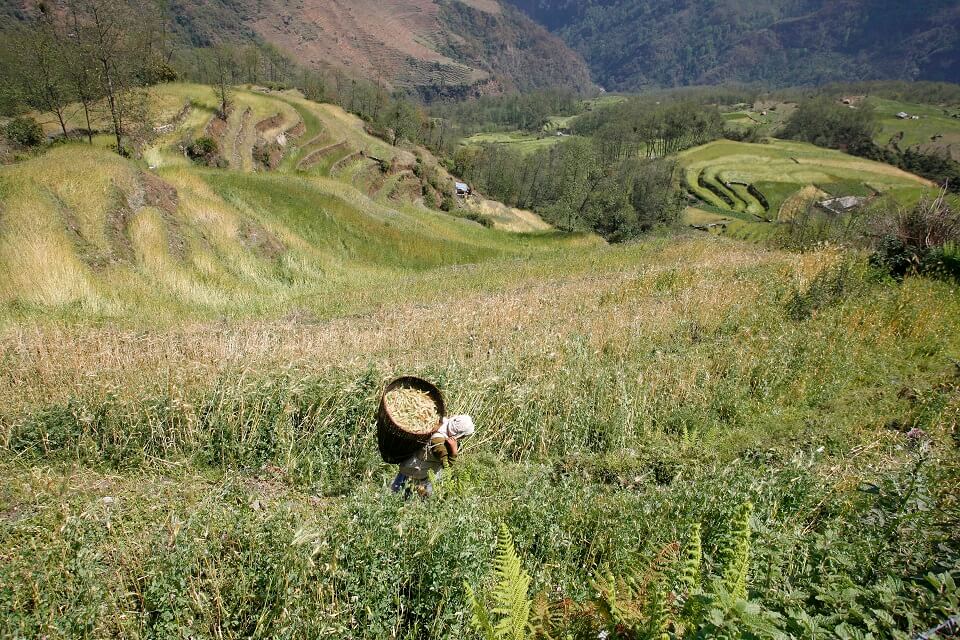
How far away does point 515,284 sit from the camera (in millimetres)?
16422

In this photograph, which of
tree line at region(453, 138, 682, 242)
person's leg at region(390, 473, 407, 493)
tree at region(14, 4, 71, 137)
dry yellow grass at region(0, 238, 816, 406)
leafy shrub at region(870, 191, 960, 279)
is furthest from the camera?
tree line at region(453, 138, 682, 242)

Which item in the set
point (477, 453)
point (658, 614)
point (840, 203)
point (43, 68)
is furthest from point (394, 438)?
point (840, 203)

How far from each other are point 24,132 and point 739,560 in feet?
144

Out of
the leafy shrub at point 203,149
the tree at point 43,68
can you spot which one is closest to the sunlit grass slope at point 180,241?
the tree at point 43,68

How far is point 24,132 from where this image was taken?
Answer: 31.7 meters

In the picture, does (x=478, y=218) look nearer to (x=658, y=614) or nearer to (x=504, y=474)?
(x=504, y=474)

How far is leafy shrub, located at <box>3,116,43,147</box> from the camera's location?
101 ft

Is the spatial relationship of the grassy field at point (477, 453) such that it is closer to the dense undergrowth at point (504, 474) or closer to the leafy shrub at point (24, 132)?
the dense undergrowth at point (504, 474)

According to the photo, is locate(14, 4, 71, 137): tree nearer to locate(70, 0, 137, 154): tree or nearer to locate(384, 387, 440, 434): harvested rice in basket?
locate(70, 0, 137, 154): tree

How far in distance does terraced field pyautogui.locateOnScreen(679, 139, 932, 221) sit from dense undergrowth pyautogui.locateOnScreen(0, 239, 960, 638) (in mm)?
96577

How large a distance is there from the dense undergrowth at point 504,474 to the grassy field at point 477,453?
0.10 feet

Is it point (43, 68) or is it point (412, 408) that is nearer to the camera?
point (412, 408)

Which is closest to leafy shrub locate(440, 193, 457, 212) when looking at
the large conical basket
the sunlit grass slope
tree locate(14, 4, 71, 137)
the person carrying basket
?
tree locate(14, 4, 71, 137)

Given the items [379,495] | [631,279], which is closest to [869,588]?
[379,495]
